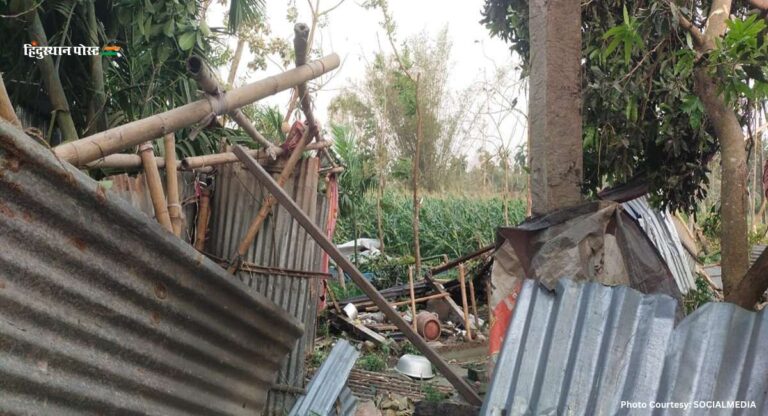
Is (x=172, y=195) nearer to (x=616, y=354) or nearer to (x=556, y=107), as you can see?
(x=556, y=107)

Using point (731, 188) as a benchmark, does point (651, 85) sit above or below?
above

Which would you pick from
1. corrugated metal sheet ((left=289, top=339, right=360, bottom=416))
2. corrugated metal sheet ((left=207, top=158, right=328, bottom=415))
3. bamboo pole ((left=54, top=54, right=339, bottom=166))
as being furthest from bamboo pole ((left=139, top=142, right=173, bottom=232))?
corrugated metal sheet ((left=289, top=339, right=360, bottom=416))

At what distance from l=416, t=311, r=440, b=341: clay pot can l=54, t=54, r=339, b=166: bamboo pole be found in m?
5.66

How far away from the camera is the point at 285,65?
1419 centimetres

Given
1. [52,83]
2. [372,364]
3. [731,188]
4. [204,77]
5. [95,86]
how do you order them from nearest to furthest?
[204,77] → [731,188] → [52,83] → [95,86] → [372,364]

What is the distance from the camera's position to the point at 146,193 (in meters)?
3.20

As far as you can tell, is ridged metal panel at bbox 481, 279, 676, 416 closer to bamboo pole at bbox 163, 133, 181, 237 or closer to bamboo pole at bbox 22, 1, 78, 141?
bamboo pole at bbox 163, 133, 181, 237

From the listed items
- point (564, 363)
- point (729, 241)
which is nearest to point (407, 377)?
point (729, 241)

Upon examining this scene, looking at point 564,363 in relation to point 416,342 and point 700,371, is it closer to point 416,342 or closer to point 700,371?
point 700,371

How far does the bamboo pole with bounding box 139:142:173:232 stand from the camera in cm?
281

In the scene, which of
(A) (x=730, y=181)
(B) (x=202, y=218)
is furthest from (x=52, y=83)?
(A) (x=730, y=181)

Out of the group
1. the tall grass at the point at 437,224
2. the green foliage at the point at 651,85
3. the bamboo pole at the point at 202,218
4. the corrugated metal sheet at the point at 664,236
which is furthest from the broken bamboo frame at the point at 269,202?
the tall grass at the point at 437,224

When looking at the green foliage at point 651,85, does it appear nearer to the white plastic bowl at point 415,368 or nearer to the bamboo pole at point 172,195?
the bamboo pole at point 172,195

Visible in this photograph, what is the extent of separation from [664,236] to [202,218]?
5871 mm
